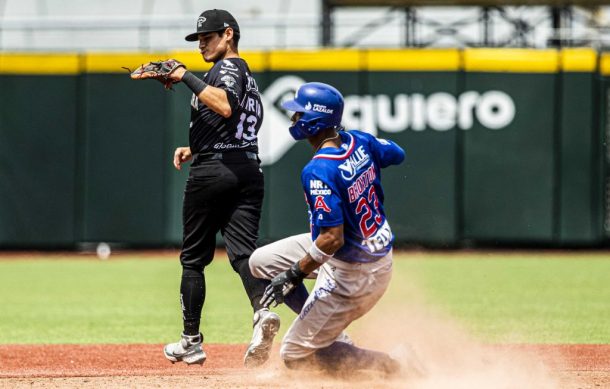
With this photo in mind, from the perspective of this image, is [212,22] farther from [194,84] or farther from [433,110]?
[433,110]

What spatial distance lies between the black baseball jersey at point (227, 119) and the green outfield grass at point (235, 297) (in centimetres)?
215

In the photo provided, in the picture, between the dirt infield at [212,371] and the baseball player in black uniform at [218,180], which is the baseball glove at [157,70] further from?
the dirt infield at [212,371]

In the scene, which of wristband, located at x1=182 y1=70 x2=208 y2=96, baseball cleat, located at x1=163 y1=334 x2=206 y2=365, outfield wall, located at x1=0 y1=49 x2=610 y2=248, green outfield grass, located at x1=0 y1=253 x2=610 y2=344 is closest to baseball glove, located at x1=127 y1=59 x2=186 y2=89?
wristband, located at x1=182 y1=70 x2=208 y2=96

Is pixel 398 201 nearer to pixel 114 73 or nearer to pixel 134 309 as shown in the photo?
pixel 114 73

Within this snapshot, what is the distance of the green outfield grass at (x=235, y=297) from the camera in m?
9.12

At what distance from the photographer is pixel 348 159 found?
5820mm

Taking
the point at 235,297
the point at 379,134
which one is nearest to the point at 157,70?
the point at 235,297

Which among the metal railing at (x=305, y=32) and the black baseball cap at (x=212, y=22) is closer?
the black baseball cap at (x=212, y=22)

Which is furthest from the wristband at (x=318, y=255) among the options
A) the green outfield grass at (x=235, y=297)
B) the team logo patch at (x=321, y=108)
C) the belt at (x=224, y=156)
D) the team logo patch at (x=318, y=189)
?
the green outfield grass at (x=235, y=297)

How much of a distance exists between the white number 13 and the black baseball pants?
4.5 inches

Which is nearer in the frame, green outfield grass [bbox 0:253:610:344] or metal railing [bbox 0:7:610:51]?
green outfield grass [bbox 0:253:610:344]

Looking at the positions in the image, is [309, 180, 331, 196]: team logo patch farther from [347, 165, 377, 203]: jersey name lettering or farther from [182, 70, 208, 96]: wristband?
[182, 70, 208, 96]: wristband

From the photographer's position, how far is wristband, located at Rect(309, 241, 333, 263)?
5.67 meters

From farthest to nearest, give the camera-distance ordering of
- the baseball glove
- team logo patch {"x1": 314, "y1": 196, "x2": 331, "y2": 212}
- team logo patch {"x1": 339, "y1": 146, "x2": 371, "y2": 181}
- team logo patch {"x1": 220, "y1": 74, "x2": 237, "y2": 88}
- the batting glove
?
1. team logo patch {"x1": 220, "y1": 74, "x2": 237, "y2": 88}
2. the baseball glove
3. the batting glove
4. team logo patch {"x1": 339, "y1": 146, "x2": 371, "y2": 181}
5. team logo patch {"x1": 314, "y1": 196, "x2": 331, "y2": 212}
